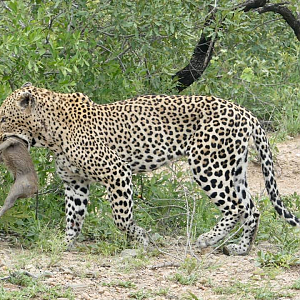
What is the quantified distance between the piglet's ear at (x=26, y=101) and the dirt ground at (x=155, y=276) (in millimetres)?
1320

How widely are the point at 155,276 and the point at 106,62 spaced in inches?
113

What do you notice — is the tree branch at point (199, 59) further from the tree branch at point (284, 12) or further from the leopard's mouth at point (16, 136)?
the leopard's mouth at point (16, 136)

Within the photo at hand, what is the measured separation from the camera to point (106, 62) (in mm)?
8781

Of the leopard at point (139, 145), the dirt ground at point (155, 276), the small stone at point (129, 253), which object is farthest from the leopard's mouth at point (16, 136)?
the small stone at point (129, 253)

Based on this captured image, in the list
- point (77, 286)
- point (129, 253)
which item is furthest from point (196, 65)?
point (77, 286)

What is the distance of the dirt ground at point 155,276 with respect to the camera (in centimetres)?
621

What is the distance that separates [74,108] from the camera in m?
7.88

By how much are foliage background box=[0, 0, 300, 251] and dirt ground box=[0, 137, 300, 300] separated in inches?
18.0

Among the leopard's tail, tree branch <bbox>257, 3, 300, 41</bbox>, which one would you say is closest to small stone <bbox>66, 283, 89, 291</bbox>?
the leopard's tail

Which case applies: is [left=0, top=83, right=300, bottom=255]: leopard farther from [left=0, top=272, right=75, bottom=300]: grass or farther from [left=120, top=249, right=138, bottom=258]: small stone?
[left=0, top=272, right=75, bottom=300]: grass

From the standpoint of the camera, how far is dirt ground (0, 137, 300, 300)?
621cm

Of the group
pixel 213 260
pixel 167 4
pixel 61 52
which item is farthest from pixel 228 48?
pixel 213 260

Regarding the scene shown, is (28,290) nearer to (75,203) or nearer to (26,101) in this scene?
(75,203)

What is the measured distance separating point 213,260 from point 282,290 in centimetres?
118
